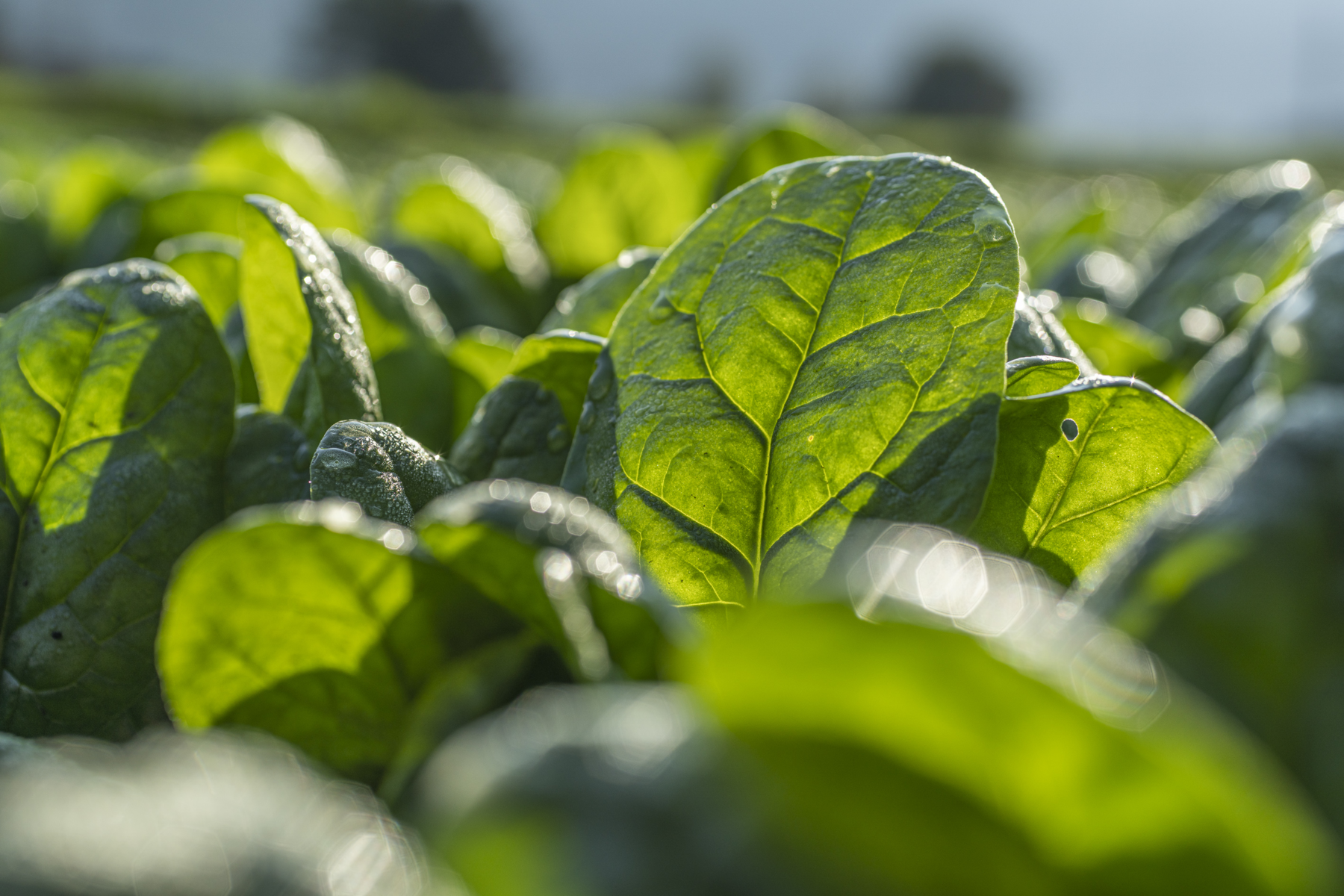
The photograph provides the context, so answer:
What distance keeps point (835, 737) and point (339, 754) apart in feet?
1.12

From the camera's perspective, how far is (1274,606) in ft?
1.27

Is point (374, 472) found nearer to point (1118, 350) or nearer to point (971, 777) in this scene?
point (971, 777)

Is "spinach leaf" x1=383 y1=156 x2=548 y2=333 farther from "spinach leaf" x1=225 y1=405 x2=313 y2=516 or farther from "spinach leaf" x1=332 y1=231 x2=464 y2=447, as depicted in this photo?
"spinach leaf" x1=225 y1=405 x2=313 y2=516

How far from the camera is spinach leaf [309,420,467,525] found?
2.09ft

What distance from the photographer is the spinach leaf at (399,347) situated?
98 centimetres

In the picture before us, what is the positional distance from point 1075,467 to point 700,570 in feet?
0.86

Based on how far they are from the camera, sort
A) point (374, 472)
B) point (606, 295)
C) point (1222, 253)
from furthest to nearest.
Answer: point (1222, 253) < point (606, 295) < point (374, 472)

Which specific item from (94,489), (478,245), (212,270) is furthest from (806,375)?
(478,245)

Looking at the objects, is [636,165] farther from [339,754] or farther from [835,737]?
[835,737]

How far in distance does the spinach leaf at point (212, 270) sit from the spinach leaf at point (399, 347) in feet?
0.65

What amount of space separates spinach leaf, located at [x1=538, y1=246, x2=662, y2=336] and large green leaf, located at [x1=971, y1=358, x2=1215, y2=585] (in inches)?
16.3

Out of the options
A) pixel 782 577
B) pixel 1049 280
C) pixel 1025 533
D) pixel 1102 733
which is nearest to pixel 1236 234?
pixel 1049 280

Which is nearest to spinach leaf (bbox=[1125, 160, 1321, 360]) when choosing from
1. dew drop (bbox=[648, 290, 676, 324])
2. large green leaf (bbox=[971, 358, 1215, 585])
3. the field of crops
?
the field of crops

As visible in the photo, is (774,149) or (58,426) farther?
(774,149)
